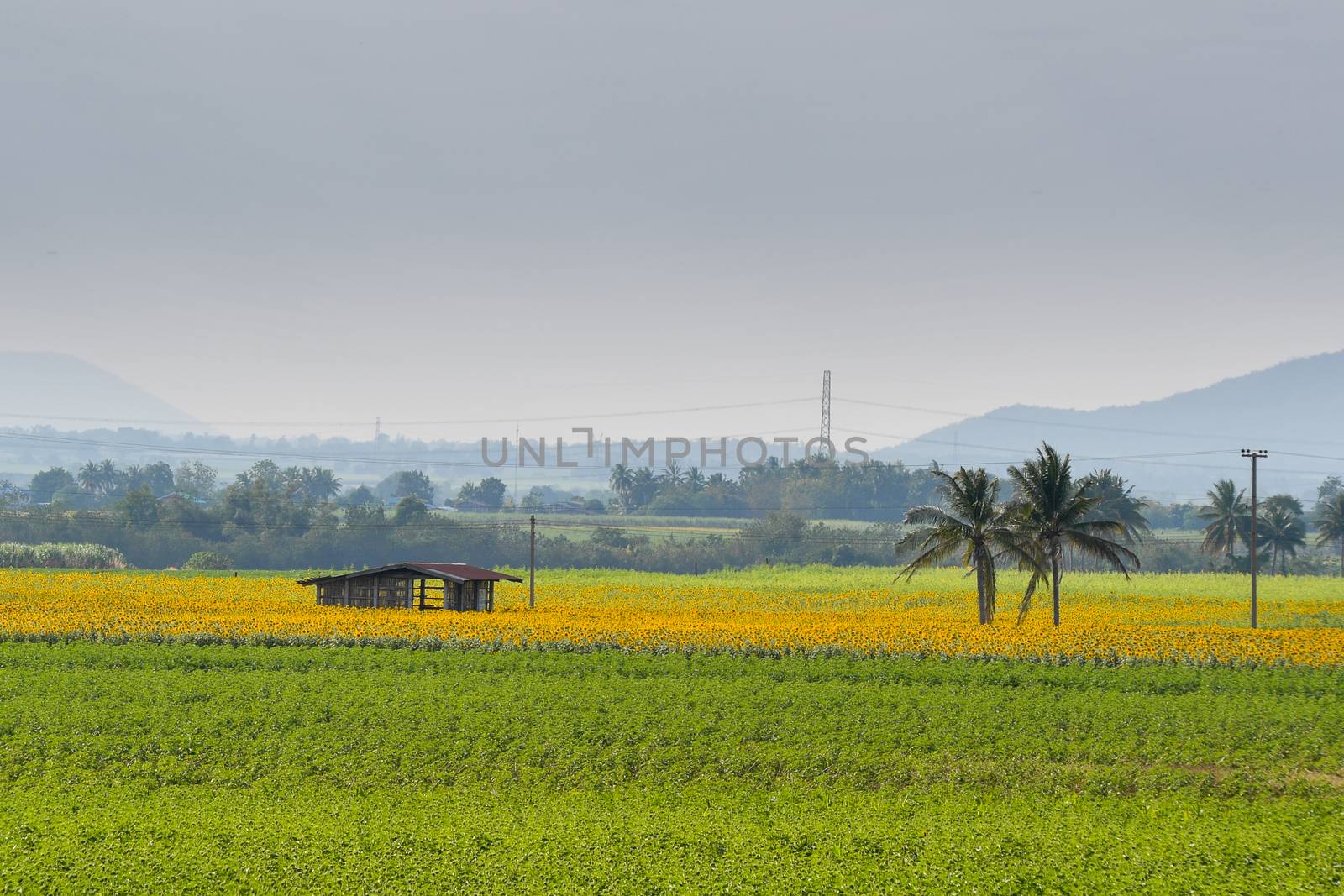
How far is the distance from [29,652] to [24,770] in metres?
19.9

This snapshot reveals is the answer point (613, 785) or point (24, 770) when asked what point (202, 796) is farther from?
point (613, 785)

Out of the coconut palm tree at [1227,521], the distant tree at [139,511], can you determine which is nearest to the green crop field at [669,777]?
the coconut palm tree at [1227,521]

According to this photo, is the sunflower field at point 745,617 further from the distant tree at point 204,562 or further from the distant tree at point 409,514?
the distant tree at point 409,514

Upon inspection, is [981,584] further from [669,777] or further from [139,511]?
[139,511]

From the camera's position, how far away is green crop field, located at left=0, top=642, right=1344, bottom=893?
21531 mm

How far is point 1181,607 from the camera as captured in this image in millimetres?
76188

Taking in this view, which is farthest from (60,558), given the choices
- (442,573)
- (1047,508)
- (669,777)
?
(669,777)

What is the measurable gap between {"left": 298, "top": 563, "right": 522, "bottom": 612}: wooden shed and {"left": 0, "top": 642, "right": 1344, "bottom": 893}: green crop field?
19.5 metres

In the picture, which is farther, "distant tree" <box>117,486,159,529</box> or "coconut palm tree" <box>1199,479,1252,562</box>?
"distant tree" <box>117,486,159,529</box>

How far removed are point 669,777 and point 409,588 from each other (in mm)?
38497

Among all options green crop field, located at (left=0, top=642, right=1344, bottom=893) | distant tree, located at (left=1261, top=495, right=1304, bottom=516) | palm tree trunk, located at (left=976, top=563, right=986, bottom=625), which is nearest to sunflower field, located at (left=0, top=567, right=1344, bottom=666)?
palm tree trunk, located at (left=976, top=563, right=986, bottom=625)

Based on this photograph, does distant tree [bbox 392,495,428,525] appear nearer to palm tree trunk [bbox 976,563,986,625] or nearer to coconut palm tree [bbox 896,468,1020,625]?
palm tree trunk [bbox 976,563,986,625]

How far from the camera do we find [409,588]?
64312 mm

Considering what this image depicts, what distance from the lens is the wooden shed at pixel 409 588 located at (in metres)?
63.8
